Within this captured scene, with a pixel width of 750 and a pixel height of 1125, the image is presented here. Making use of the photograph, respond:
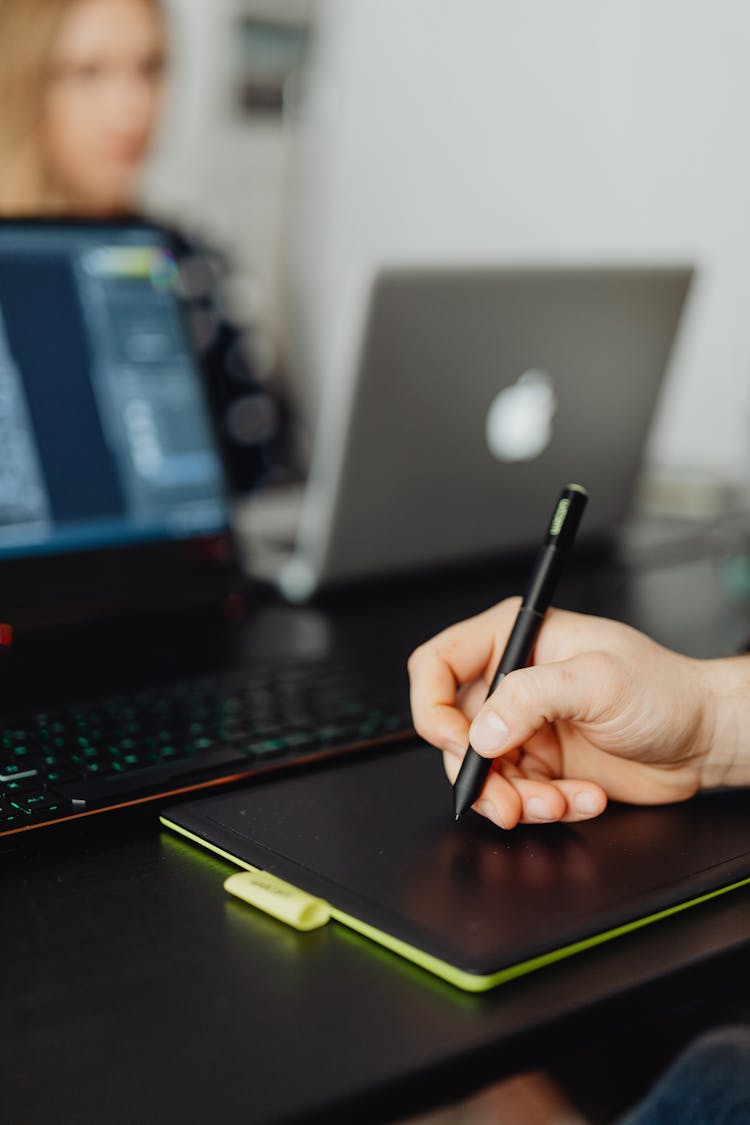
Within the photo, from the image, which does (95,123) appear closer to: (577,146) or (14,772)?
(577,146)

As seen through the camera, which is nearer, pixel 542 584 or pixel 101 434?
pixel 542 584

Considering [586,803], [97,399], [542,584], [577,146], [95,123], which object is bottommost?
[586,803]

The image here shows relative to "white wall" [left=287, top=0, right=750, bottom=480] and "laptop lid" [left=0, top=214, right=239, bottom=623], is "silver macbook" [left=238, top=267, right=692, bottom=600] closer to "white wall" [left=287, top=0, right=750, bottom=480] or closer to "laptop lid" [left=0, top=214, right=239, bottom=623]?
"laptop lid" [left=0, top=214, right=239, bottom=623]

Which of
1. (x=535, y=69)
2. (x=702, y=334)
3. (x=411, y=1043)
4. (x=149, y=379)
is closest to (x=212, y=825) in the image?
(x=411, y=1043)

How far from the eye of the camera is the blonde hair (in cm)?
258

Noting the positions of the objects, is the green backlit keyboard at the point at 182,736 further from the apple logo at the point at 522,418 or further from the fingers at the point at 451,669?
the apple logo at the point at 522,418

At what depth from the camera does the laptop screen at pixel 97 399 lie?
1.06 meters

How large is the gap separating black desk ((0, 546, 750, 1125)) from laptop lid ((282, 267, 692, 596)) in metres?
0.54

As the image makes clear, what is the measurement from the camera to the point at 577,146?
213 cm

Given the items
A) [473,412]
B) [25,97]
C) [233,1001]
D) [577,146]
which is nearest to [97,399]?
[473,412]

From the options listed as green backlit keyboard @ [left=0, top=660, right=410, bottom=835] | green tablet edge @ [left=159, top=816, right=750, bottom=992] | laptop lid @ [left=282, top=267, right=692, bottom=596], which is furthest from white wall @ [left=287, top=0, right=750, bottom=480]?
green tablet edge @ [left=159, top=816, right=750, bottom=992]

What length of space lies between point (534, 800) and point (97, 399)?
0.60 metres

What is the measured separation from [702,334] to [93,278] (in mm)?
1145

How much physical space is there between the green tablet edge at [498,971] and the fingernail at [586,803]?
86mm
